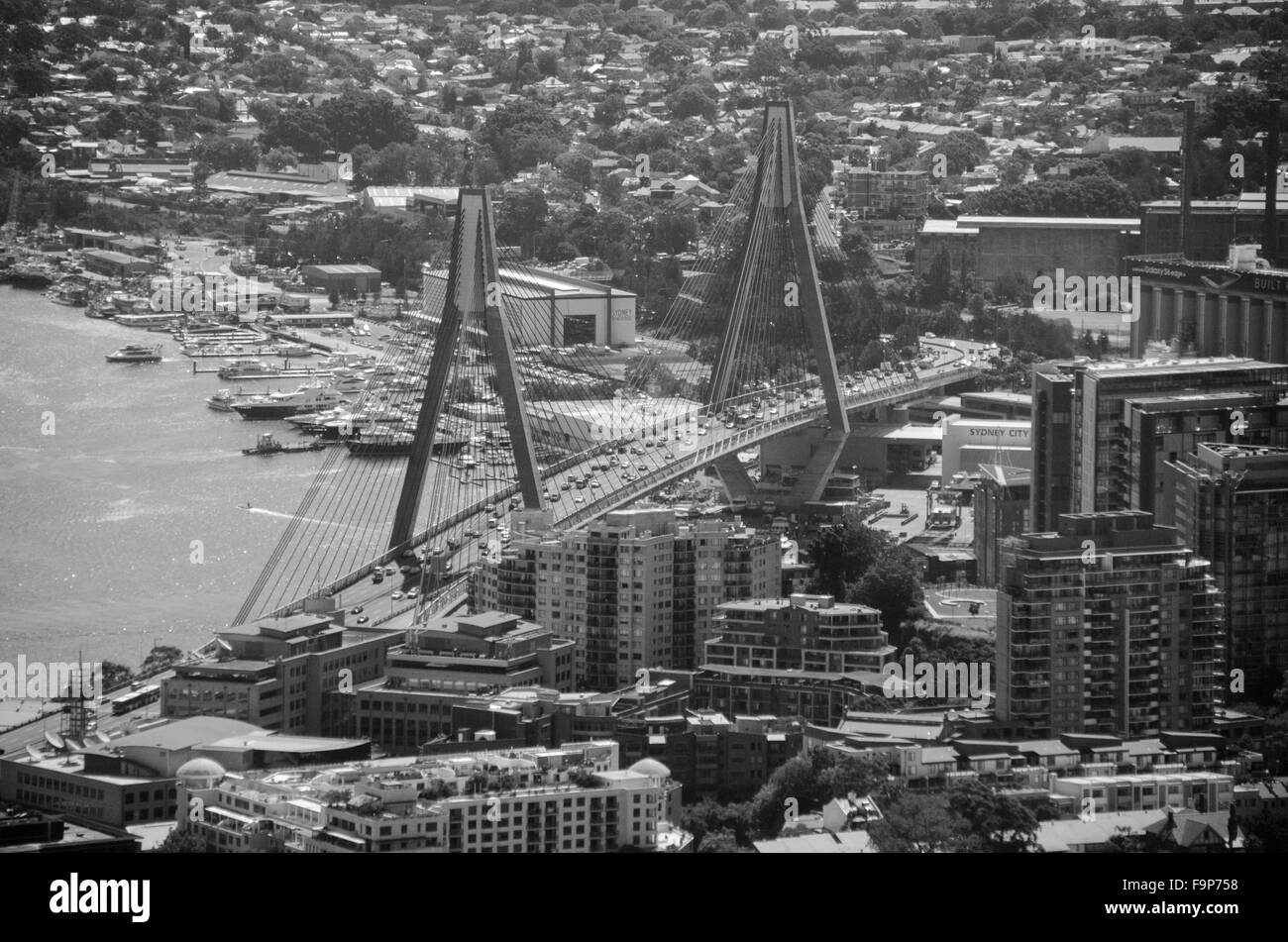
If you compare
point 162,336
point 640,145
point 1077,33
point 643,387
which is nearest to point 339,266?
point 162,336

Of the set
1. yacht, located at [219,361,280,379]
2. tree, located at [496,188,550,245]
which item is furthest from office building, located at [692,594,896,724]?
tree, located at [496,188,550,245]

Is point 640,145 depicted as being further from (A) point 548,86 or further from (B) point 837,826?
(B) point 837,826

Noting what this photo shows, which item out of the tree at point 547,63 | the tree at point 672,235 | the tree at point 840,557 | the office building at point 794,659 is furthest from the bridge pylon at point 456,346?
the tree at point 547,63

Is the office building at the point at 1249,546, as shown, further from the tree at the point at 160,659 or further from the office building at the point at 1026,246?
the office building at the point at 1026,246

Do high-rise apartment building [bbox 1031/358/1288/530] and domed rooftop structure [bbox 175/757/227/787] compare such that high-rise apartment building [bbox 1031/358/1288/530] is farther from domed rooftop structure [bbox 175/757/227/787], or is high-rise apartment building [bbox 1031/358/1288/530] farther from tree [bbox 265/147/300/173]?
tree [bbox 265/147/300/173]

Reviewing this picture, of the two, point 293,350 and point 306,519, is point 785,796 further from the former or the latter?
point 293,350

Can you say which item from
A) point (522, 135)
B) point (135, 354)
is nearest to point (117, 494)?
point (135, 354)
